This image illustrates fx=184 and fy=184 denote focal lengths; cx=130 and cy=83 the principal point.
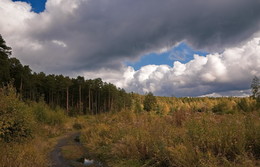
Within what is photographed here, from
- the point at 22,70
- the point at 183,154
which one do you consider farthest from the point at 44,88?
the point at 183,154

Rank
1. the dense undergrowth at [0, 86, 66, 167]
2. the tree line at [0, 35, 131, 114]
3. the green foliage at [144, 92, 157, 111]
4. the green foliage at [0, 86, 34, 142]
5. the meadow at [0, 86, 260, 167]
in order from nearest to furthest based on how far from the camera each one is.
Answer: the meadow at [0, 86, 260, 167], the dense undergrowth at [0, 86, 66, 167], the green foliage at [0, 86, 34, 142], the tree line at [0, 35, 131, 114], the green foliage at [144, 92, 157, 111]

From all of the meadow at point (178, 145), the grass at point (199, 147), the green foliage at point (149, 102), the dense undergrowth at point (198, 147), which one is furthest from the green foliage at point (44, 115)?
the green foliage at point (149, 102)

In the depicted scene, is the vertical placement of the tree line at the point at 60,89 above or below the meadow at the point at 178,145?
above

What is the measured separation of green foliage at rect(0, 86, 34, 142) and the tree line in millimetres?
22622

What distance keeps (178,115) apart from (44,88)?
2247 inches

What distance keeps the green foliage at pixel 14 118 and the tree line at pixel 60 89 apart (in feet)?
74.2

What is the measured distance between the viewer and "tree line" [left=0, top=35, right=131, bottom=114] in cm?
4239

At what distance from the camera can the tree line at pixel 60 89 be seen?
42.4m

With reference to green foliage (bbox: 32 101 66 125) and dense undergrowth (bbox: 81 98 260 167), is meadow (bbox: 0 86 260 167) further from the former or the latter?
green foliage (bbox: 32 101 66 125)

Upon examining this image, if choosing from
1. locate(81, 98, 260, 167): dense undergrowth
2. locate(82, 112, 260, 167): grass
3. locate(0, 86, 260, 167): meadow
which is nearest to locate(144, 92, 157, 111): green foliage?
locate(0, 86, 260, 167): meadow

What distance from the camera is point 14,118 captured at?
11859mm

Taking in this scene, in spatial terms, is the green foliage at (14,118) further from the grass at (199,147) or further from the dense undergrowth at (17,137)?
the grass at (199,147)

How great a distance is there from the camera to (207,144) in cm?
601

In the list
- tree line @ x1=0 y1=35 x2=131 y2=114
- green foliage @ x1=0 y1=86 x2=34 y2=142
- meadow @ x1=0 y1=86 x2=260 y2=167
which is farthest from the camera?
tree line @ x1=0 y1=35 x2=131 y2=114
